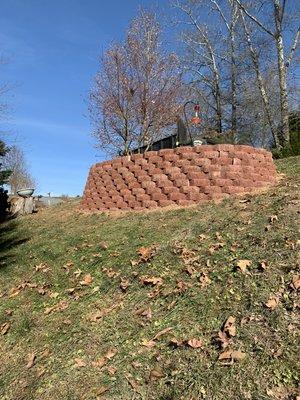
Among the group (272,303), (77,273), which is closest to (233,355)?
(272,303)

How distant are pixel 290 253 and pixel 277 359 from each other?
154 centimetres

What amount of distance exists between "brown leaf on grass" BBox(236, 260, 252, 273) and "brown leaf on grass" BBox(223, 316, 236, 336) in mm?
827

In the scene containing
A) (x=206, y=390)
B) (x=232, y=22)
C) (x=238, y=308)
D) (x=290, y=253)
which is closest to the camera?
(x=206, y=390)

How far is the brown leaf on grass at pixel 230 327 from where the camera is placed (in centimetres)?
364

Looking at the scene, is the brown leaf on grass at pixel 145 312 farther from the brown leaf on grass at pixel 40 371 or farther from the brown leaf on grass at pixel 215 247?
the brown leaf on grass at pixel 215 247

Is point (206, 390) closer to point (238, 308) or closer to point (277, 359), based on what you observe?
point (277, 359)

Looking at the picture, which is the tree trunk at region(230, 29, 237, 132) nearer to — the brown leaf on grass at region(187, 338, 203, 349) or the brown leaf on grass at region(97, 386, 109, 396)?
the brown leaf on grass at region(187, 338, 203, 349)

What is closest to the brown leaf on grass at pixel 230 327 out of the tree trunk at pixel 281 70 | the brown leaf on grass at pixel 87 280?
the brown leaf on grass at pixel 87 280

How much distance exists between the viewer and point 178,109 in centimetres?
2095

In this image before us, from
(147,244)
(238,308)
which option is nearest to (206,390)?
(238,308)

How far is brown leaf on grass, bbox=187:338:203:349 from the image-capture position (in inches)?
143

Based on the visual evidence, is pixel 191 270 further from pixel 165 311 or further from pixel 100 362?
pixel 100 362

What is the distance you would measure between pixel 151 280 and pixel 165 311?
69 cm

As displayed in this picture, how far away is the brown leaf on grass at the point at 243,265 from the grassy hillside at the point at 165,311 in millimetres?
11
